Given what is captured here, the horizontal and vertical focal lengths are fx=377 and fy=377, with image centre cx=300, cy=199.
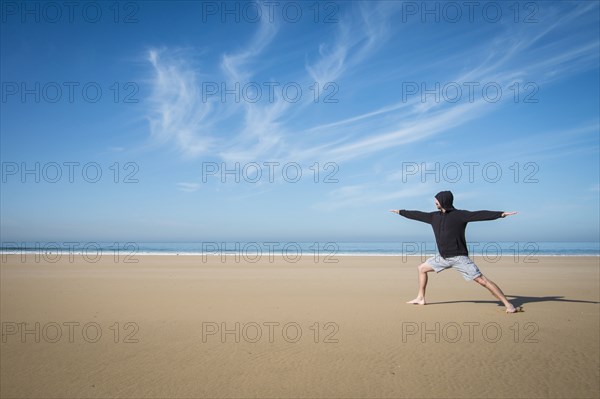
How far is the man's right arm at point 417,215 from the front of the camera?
656cm

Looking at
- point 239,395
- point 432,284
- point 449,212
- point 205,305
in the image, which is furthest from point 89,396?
point 432,284

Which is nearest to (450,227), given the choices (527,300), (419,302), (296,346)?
(419,302)

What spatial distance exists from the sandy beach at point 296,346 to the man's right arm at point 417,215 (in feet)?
5.10

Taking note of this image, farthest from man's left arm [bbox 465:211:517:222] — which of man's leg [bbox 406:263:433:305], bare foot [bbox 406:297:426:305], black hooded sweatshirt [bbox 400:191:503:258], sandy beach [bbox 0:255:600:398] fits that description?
bare foot [bbox 406:297:426:305]

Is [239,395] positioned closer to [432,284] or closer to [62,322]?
[62,322]

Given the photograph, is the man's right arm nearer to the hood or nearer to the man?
the man

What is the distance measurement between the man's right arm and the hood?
323mm

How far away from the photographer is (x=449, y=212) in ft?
20.6

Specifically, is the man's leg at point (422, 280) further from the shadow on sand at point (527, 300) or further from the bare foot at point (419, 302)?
the shadow on sand at point (527, 300)

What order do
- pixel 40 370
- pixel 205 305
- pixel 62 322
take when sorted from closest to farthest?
pixel 40 370 < pixel 62 322 < pixel 205 305

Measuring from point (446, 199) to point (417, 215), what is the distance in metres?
0.59

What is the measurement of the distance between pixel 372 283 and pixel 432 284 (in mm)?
1594

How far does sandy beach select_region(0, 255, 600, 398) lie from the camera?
329cm

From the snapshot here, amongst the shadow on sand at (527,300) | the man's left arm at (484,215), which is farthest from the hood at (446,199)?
the shadow on sand at (527,300)
